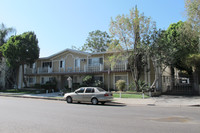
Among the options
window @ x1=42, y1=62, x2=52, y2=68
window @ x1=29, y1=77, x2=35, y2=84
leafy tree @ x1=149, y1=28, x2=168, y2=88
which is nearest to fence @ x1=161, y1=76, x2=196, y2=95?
leafy tree @ x1=149, y1=28, x2=168, y2=88

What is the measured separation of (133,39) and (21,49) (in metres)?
18.1

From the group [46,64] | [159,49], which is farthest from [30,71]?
[159,49]

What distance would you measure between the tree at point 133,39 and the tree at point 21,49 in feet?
48.7

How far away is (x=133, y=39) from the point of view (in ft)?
66.7

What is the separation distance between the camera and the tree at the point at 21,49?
26.7m

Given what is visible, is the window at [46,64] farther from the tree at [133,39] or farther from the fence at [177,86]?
the fence at [177,86]

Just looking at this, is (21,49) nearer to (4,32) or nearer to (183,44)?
(4,32)

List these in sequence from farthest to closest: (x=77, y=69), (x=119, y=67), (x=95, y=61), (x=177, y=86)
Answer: (x=77, y=69) → (x=95, y=61) → (x=119, y=67) → (x=177, y=86)

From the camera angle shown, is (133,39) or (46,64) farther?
(46,64)

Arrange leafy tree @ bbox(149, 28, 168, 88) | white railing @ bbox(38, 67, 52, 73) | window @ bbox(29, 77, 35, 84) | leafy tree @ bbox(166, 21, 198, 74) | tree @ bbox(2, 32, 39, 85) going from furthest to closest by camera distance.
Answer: window @ bbox(29, 77, 35, 84)
white railing @ bbox(38, 67, 52, 73)
tree @ bbox(2, 32, 39, 85)
leafy tree @ bbox(149, 28, 168, 88)
leafy tree @ bbox(166, 21, 198, 74)

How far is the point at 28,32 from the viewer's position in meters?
28.9

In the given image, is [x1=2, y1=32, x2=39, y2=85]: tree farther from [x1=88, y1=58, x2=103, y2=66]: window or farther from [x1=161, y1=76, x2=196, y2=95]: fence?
[x1=161, y1=76, x2=196, y2=95]: fence

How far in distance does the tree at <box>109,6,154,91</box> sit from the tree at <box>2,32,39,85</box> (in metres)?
14.8

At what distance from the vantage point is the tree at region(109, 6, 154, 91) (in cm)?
1969
